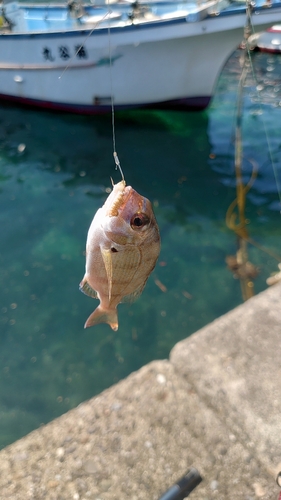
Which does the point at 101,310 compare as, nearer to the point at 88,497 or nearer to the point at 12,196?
the point at 88,497

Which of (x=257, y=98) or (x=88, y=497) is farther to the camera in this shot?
(x=257, y=98)

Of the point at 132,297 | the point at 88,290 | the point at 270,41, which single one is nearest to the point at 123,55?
the point at 88,290

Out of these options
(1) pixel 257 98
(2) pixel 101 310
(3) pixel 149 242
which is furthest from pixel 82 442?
(1) pixel 257 98

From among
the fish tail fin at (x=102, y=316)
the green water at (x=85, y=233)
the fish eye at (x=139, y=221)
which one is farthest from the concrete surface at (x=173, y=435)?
the fish eye at (x=139, y=221)

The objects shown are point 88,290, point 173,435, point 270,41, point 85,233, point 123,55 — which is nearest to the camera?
point 88,290

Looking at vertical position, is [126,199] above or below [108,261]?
above

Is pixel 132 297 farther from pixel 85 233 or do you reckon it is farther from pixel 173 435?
pixel 85 233
